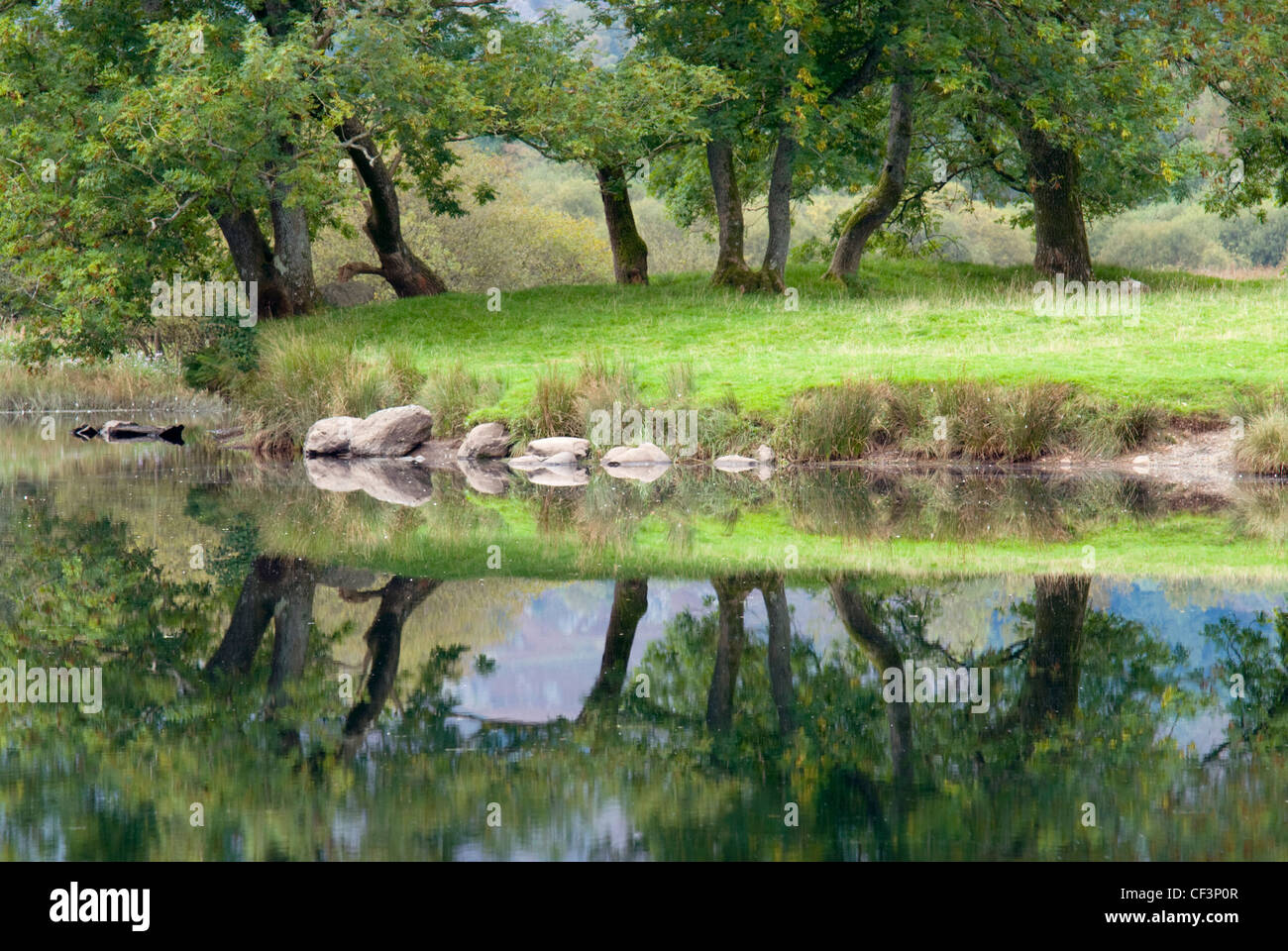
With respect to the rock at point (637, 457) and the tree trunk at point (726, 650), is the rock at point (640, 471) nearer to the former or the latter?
the rock at point (637, 457)

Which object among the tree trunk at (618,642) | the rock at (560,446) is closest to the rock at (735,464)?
the rock at (560,446)

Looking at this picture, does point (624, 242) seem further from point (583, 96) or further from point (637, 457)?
point (637, 457)

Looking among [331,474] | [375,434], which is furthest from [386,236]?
[331,474]

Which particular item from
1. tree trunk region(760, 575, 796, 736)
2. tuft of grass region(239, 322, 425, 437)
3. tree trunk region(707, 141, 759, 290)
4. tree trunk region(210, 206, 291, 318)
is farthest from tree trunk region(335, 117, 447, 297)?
tree trunk region(760, 575, 796, 736)

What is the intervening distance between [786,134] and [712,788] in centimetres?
2167

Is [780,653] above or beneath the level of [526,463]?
above

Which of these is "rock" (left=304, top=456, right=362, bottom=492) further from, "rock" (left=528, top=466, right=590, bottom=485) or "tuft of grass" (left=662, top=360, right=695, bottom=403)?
"tuft of grass" (left=662, top=360, right=695, bottom=403)

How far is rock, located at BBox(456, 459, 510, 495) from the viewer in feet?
43.5

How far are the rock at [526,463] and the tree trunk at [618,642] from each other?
27.0 feet

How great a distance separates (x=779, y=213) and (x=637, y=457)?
38.2ft

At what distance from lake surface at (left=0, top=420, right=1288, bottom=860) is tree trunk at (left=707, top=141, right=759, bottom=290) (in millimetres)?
16149

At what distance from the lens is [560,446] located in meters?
15.7

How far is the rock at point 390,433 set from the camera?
17141 millimetres

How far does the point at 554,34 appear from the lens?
80.3 feet
